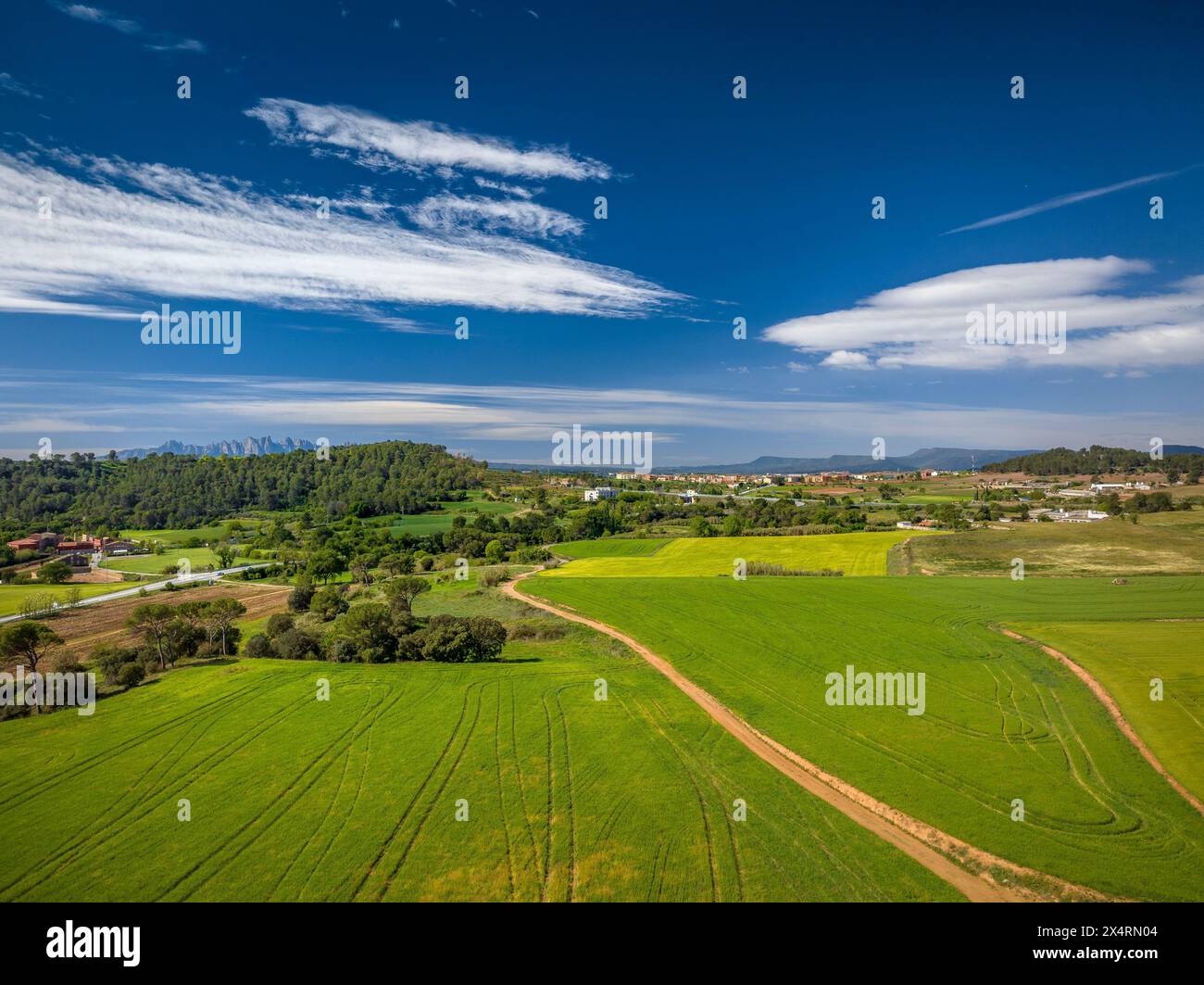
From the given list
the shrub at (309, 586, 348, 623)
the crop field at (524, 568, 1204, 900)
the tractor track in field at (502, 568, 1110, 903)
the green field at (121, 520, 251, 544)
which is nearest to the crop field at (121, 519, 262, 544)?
the green field at (121, 520, 251, 544)

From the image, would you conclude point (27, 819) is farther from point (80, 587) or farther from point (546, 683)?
point (80, 587)

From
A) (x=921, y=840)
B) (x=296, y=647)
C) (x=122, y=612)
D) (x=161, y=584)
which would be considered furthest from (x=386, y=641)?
(x=161, y=584)

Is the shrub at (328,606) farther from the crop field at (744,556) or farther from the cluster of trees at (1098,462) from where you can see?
the cluster of trees at (1098,462)

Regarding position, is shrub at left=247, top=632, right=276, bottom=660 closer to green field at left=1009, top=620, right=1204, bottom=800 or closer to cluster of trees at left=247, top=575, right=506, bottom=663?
cluster of trees at left=247, top=575, right=506, bottom=663

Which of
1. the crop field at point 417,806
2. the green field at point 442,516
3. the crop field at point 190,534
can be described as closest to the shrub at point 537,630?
the crop field at point 417,806

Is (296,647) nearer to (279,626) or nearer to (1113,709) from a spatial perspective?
(279,626)
